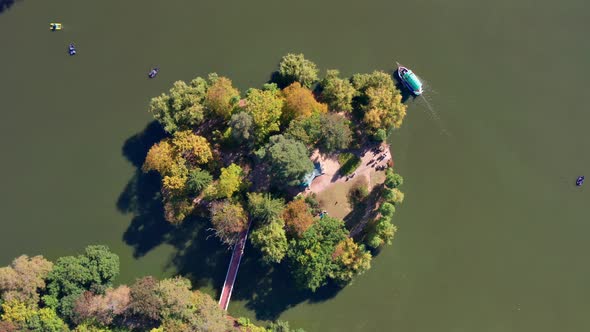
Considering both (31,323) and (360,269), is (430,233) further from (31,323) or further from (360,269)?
(31,323)

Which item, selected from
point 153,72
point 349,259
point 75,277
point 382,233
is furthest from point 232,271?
point 153,72

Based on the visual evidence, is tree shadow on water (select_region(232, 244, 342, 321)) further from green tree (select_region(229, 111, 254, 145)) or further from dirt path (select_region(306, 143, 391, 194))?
green tree (select_region(229, 111, 254, 145))

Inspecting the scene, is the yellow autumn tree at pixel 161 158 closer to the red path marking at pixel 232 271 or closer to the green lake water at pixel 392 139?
the green lake water at pixel 392 139

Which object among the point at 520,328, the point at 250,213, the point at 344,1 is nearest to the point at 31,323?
the point at 250,213

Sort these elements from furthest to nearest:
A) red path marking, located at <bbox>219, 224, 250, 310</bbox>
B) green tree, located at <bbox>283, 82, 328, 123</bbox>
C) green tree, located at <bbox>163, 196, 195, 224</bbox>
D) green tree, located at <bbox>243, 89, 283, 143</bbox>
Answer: red path marking, located at <bbox>219, 224, 250, 310</bbox> → green tree, located at <bbox>163, 196, 195, 224</bbox> → green tree, located at <bbox>283, 82, 328, 123</bbox> → green tree, located at <bbox>243, 89, 283, 143</bbox>

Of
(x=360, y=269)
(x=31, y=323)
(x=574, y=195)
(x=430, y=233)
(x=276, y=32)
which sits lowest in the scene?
(x=31, y=323)

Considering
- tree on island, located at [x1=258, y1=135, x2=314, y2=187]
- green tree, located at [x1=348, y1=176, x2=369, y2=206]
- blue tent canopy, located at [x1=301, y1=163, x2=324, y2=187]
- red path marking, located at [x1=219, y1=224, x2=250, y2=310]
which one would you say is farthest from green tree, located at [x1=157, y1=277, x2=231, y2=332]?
green tree, located at [x1=348, y1=176, x2=369, y2=206]
